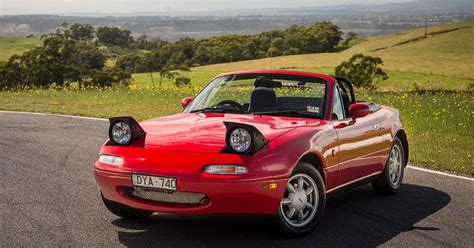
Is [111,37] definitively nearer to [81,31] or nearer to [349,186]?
[81,31]

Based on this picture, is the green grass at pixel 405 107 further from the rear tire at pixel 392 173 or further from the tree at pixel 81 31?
the tree at pixel 81 31

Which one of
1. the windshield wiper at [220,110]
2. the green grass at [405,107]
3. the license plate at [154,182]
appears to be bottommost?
the green grass at [405,107]

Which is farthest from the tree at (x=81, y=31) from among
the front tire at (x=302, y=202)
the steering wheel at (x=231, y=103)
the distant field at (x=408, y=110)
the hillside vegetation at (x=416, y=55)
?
the front tire at (x=302, y=202)

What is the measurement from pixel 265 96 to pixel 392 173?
210 cm

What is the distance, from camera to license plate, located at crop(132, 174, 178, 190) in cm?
582

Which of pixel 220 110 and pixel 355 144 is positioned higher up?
pixel 220 110

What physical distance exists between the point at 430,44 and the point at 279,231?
91448mm

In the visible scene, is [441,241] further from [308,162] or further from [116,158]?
[116,158]

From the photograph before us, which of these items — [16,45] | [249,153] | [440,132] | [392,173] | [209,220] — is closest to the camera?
[249,153]

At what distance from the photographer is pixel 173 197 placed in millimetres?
5895

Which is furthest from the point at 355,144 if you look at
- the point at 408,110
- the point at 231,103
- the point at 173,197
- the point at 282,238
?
the point at 408,110

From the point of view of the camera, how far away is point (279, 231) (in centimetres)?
608

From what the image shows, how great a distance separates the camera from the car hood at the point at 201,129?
6.09 meters

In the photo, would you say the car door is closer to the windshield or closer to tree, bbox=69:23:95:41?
the windshield
